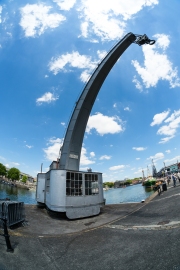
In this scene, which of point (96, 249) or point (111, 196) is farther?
point (111, 196)

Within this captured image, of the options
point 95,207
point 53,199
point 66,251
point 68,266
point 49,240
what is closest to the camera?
point 68,266

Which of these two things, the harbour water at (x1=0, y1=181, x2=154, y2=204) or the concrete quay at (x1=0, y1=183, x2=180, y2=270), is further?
the harbour water at (x1=0, y1=181, x2=154, y2=204)

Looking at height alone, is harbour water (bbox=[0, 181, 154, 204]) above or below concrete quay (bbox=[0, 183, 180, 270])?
below

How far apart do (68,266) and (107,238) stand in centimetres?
235

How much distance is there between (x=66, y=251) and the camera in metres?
5.04

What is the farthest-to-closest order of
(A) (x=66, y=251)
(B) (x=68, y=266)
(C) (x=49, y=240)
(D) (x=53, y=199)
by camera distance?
(D) (x=53, y=199)
(C) (x=49, y=240)
(A) (x=66, y=251)
(B) (x=68, y=266)

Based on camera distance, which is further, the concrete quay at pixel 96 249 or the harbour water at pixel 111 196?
the harbour water at pixel 111 196

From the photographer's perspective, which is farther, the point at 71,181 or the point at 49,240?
the point at 71,181

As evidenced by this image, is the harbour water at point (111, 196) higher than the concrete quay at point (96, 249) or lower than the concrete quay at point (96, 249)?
lower

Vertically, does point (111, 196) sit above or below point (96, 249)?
below

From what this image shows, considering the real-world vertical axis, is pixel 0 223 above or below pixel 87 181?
below

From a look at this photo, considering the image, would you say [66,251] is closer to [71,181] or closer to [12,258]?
[12,258]

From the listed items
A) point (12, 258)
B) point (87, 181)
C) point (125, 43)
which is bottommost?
point (12, 258)

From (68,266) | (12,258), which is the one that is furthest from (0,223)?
(68,266)
